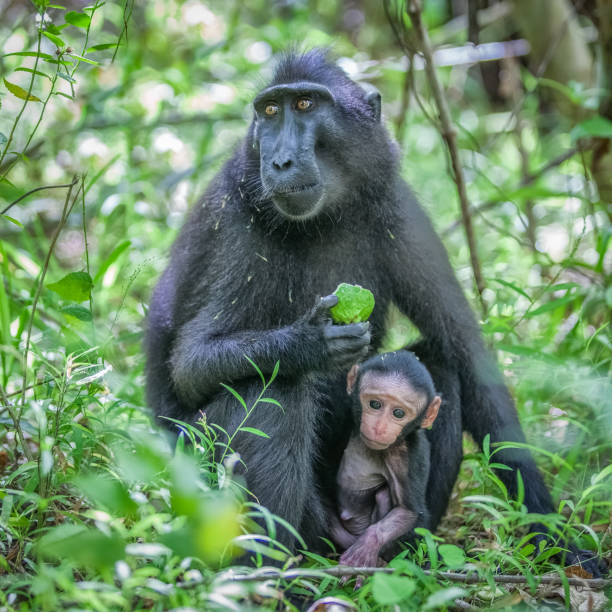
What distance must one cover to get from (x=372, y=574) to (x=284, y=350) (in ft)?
A: 3.16

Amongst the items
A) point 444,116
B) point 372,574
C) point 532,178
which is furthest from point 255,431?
point 532,178

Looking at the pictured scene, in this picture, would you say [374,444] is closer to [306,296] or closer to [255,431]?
[255,431]

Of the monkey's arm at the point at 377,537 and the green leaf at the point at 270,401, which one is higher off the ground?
the green leaf at the point at 270,401

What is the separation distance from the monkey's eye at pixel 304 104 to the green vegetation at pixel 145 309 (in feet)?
Result: 2.42

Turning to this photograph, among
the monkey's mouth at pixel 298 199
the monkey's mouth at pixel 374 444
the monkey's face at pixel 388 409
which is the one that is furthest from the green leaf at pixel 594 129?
the monkey's mouth at pixel 374 444

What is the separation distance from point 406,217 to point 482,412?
1.05 m

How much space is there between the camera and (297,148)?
3.37 m

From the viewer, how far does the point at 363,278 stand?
11.9ft

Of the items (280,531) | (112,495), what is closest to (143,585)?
(112,495)

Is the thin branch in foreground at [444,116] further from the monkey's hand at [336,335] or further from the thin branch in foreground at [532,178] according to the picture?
the monkey's hand at [336,335]

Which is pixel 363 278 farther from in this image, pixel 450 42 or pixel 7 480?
pixel 450 42

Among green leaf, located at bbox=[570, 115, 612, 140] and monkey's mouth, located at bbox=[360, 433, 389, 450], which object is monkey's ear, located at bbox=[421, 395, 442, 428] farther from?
green leaf, located at bbox=[570, 115, 612, 140]

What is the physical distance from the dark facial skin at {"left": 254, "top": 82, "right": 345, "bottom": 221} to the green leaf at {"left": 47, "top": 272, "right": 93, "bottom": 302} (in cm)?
88

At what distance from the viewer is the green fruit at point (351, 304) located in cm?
315
